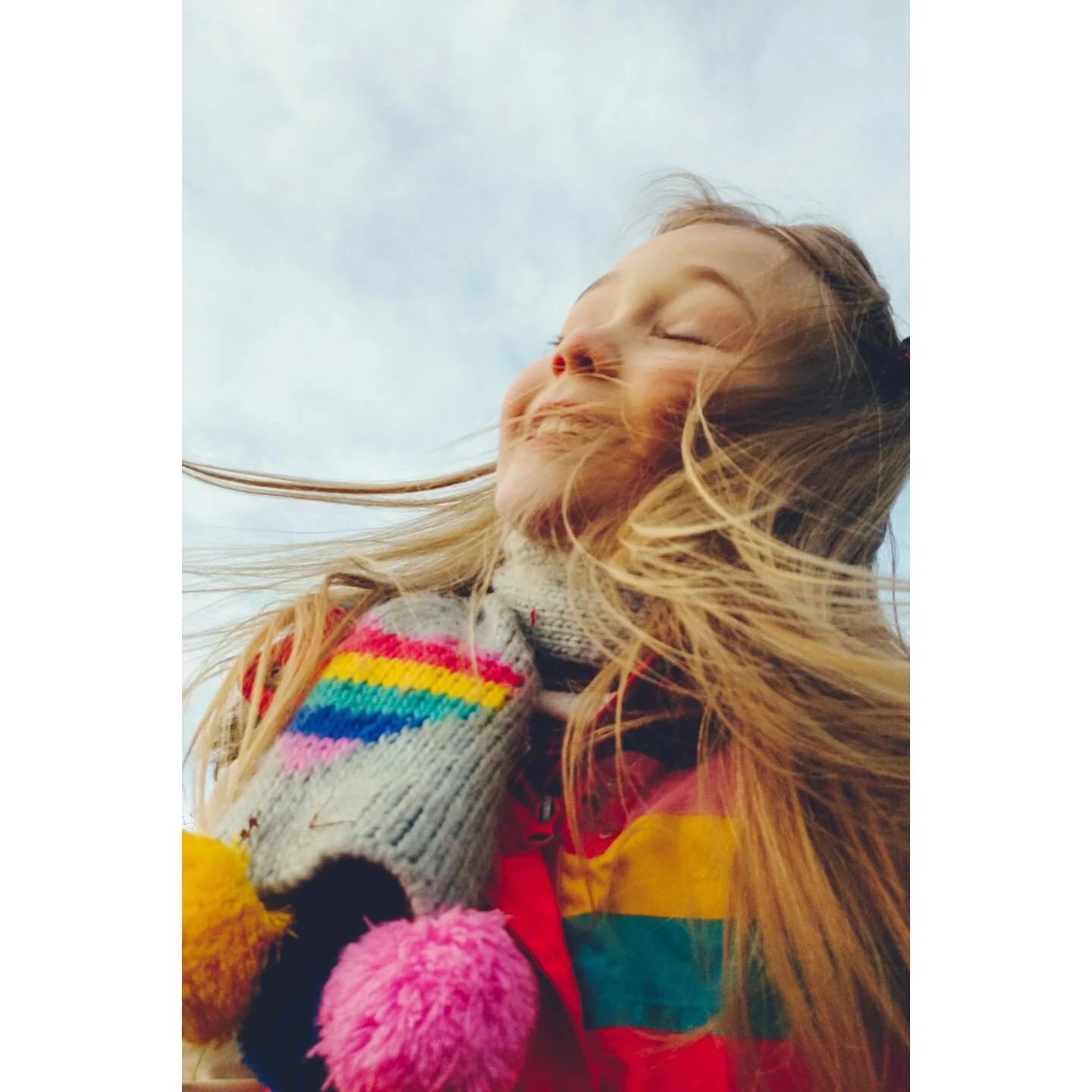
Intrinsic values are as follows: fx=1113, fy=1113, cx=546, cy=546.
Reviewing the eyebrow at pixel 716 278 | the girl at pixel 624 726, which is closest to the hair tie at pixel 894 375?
the girl at pixel 624 726

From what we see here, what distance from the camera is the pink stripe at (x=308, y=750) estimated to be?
71 centimetres

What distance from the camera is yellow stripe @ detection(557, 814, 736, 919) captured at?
0.68 m

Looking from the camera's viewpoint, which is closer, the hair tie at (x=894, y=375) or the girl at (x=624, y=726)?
the girl at (x=624, y=726)

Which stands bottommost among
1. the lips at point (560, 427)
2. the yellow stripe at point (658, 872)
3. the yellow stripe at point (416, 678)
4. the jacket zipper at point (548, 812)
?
the yellow stripe at point (658, 872)

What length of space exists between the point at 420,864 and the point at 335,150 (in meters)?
0.52

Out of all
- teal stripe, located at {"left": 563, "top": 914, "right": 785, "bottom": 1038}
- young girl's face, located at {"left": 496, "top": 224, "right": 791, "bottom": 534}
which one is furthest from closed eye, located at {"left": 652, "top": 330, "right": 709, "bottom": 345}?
teal stripe, located at {"left": 563, "top": 914, "right": 785, "bottom": 1038}

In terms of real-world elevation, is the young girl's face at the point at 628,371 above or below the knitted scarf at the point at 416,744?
above

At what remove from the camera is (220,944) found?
0.63 meters

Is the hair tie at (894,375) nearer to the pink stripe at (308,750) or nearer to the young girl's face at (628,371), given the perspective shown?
the young girl's face at (628,371)

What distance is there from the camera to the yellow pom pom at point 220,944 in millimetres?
633

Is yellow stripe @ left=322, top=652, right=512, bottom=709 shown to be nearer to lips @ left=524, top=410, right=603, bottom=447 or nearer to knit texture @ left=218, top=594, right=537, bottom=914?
knit texture @ left=218, top=594, right=537, bottom=914
